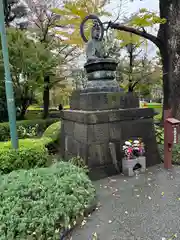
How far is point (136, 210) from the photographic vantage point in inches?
97.7

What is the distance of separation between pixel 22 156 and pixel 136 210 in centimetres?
226

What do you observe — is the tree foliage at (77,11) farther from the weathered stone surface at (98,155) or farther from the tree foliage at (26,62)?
the weathered stone surface at (98,155)

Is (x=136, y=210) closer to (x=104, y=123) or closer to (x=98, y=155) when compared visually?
(x=98, y=155)

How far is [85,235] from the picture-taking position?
2037 millimetres

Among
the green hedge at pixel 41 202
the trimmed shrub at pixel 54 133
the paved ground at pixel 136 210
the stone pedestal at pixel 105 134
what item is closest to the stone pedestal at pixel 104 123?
the stone pedestal at pixel 105 134

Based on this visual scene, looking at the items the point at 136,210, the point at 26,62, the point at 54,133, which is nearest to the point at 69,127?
the point at 54,133

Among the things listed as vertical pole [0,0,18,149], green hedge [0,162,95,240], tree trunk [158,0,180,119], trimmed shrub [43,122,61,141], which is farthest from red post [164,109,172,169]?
trimmed shrub [43,122,61,141]

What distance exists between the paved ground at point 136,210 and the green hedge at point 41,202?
10.6 inches

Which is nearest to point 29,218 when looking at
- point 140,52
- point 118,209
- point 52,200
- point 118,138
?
point 52,200

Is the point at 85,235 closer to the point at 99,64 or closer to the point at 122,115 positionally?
the point at 122,115

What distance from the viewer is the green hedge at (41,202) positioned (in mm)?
1773

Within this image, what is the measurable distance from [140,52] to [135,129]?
12600mm

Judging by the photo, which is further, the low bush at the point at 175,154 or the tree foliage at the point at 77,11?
the tree foliage at the point at 77,11

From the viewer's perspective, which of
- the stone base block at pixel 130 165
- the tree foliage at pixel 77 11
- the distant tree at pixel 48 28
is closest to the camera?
the stone base block at pixel 130 165
